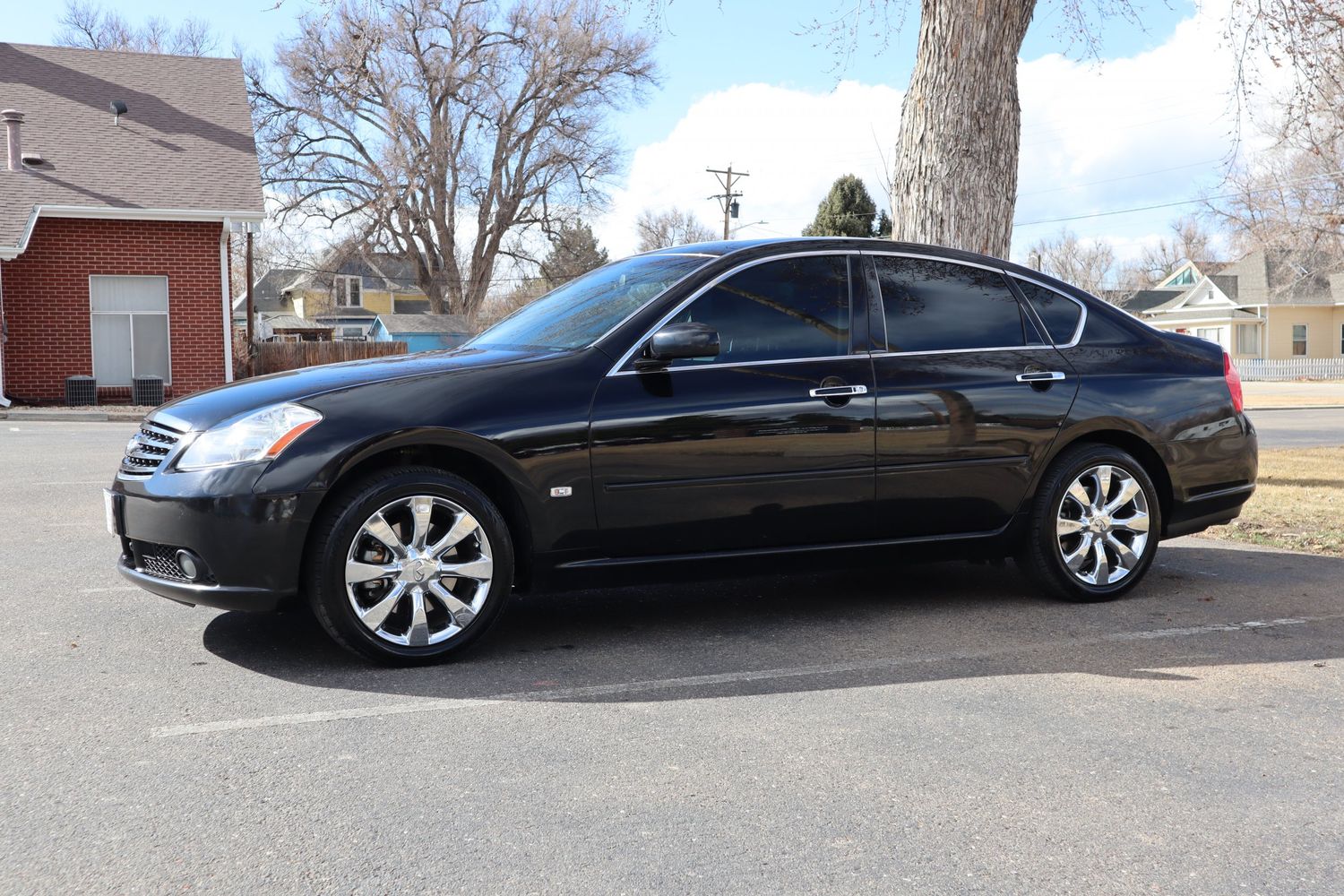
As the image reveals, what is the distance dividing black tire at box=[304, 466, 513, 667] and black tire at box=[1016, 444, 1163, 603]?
260 cm

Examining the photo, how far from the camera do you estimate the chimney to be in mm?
23422

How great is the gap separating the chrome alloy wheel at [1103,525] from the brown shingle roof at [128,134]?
20.9 metres

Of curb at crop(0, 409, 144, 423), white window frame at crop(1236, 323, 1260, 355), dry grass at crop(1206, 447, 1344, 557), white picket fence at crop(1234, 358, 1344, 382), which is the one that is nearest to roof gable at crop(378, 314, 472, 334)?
curb at crop(0, 409, 144, 423)

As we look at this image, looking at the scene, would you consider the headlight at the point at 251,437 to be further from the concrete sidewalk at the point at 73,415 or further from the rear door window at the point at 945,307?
the concrete sidewalk at the point at 73,415

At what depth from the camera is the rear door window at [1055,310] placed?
600 cm

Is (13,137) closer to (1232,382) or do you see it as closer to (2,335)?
(2,335)

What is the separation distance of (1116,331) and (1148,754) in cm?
286

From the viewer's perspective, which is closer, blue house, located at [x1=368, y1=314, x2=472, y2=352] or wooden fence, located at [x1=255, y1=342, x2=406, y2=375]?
wooden fence, located at [x1=255, y1=342, x2=406, y2=375]

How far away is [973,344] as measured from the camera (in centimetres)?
579

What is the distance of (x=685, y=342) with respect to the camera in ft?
15.9

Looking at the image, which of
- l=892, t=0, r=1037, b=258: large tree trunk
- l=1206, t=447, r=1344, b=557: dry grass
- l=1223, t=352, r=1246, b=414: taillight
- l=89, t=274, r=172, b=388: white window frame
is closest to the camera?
l=1223, t=352, r=1246, b=414: taillight

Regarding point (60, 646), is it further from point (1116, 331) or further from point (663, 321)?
point (1116, 331)

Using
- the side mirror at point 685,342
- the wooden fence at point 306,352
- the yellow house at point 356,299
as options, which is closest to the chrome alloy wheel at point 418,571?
the side mirror at point 685,342

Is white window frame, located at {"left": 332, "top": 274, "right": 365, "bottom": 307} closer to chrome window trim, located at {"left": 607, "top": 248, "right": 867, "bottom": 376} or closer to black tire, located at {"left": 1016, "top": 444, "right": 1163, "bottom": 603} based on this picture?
chrome window trim, located at {"left": 607, "top": 248, "right": 867, "bottom": 376}
